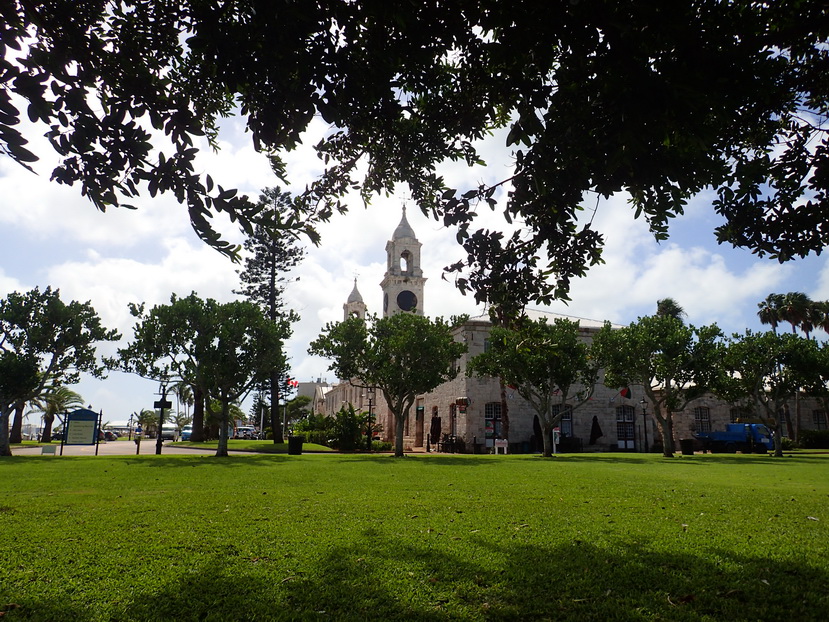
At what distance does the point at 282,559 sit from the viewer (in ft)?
16.5

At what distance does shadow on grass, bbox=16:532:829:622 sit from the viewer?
12.5 feet

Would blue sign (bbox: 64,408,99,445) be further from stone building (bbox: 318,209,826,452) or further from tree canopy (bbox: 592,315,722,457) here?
tree canopy (bbox: 592,315,722,457)

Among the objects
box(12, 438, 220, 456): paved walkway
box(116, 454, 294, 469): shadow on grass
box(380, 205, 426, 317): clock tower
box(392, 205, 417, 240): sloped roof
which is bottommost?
box(12, 438, 220, 456): paved walkway

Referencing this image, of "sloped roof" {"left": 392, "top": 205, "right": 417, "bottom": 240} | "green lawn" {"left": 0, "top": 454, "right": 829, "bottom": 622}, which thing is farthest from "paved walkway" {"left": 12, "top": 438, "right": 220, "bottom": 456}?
"sloped roof" {"left": 392, "top": 205, "right": 417, "bottom": 240}

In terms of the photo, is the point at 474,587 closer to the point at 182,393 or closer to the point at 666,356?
the point at 666,356

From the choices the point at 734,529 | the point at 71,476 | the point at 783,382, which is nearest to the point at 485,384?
the point at 783,382

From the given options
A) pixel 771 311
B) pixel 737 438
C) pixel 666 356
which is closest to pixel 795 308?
pixel 771 311

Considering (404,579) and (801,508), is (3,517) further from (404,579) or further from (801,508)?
(801,508)

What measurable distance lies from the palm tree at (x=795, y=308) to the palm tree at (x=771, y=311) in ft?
1.14

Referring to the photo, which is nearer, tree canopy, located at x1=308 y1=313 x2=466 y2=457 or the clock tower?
tree canopy, located at x1=308 y1=313 x2=466 y2=457

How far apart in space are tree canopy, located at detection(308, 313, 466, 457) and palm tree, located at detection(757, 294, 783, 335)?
3774 cm

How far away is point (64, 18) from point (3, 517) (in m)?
6.22

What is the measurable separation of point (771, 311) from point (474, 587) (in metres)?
56.5

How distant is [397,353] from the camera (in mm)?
27922
